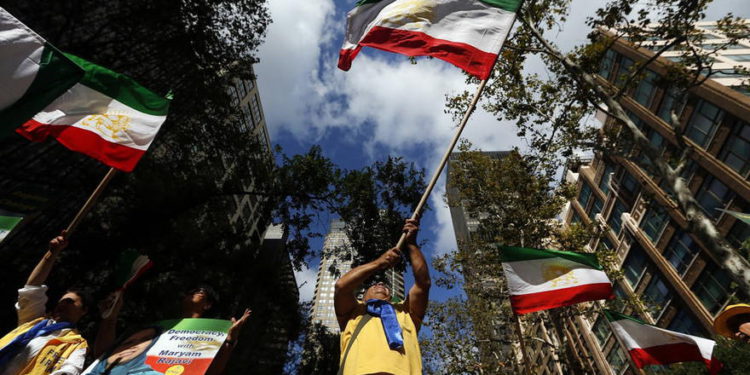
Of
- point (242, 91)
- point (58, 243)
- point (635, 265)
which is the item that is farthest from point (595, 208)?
point (242, 91)

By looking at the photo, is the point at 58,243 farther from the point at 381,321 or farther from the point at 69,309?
the point at 381,321

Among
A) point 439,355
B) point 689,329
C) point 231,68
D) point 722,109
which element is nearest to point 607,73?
point 722,109

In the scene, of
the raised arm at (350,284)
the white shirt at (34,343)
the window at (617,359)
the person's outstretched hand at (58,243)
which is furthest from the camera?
the window at (617,359)

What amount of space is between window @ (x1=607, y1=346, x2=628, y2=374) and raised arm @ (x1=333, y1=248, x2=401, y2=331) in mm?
27504

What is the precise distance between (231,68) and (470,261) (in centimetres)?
1419

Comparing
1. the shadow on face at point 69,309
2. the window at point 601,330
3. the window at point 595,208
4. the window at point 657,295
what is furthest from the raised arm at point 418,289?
the window at point 595,208

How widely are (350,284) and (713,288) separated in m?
22.7

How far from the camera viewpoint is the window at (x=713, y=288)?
1691 centimetres

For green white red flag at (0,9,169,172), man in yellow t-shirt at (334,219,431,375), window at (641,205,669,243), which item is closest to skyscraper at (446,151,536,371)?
window at (641,205,669,243)

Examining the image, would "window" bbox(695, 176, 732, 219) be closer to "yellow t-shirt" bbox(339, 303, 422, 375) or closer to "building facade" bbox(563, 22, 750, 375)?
"building facade" bbox(563, 22, 750, 375)

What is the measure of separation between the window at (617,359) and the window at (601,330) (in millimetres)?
1129

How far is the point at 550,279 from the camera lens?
622 centimetres

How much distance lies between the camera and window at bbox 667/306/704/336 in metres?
18.7

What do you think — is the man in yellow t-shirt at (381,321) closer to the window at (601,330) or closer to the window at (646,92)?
the window at (646,92)
